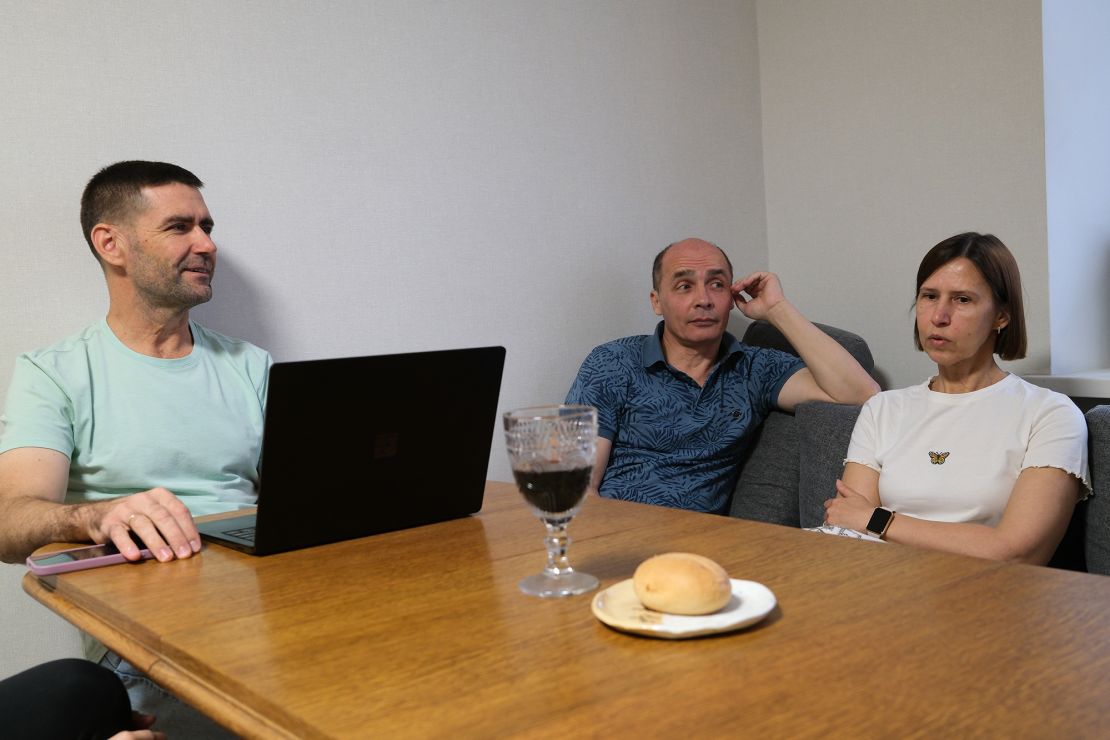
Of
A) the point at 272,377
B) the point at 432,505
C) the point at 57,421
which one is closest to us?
the point at 272,377

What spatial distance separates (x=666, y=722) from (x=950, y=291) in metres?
1.53

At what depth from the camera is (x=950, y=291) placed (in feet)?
6.21

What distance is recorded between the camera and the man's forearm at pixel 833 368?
2.36m

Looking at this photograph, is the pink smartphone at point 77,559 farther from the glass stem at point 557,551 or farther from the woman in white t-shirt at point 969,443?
the woman in white t-shirt at point 969,443

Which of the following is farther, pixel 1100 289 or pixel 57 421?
pixel 1100 289

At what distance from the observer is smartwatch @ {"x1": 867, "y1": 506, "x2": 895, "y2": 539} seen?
1.72m

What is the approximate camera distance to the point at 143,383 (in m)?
1.86

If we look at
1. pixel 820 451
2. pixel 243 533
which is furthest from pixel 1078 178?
pixel 243 533

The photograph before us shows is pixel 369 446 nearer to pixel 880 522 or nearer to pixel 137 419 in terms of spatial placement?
pixel 137 419

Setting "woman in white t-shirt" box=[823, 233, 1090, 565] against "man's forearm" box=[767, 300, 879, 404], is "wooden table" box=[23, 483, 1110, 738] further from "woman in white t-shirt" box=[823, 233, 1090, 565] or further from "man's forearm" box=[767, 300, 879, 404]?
"man's forearm" box=[767, 300, 879, 404]

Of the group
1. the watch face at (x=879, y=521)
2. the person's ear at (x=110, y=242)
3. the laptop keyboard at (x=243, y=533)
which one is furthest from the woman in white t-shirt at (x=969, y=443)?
the person's ear at (x=110, y=242)

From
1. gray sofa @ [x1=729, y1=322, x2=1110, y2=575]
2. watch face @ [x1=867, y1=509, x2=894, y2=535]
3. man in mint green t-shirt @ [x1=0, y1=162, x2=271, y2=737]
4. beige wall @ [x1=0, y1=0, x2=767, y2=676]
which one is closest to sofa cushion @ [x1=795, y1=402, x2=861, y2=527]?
gray sofa @ [x1=729, y1=322, x2=1110, y2=575]

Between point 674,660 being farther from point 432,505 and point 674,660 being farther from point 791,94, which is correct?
point 791,94

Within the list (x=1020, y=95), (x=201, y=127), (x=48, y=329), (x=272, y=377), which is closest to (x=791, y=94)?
(x=1020, y=95)
